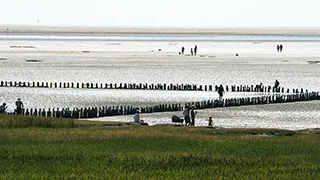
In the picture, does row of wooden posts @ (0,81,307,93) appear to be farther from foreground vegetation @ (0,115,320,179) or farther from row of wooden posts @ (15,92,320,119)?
foreground vegetation @ (0,115,320,179)

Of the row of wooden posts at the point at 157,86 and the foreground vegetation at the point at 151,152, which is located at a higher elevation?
the foreground vegetation at the point at 151,152

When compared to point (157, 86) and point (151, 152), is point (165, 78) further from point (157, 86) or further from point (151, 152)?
point (151, 152)

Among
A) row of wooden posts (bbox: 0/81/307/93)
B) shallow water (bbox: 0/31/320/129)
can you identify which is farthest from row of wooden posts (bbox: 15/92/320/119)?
row of wooden posts (bbox: 0/81/307/93)

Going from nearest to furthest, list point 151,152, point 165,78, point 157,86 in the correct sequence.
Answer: point 151,152 → point 157,86 → point 165,78

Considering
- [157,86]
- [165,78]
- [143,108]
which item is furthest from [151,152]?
[165,78]

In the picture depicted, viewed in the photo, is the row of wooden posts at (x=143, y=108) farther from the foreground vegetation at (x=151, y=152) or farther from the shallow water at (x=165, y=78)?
the foreground vegetation at (x=151, y=152)

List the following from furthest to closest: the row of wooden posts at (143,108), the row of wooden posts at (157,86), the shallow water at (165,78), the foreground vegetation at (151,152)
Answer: the row of wooden posts at (157,86)
the shallow water at (165,78)
the row of wooden posts at (143,108)
the foreground vegetation at (151,152)

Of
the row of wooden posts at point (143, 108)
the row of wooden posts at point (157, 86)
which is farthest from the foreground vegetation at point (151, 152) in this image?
the row of wooden posts at point (157, 86)

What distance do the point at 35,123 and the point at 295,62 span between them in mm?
101244

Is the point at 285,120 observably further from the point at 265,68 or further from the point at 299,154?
the point at 265,68

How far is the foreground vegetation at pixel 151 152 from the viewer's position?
90.9 feet

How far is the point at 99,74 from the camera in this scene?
11300cm

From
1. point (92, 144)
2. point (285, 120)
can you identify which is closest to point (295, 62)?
point (285, 120)

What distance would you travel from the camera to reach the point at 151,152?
109ft
